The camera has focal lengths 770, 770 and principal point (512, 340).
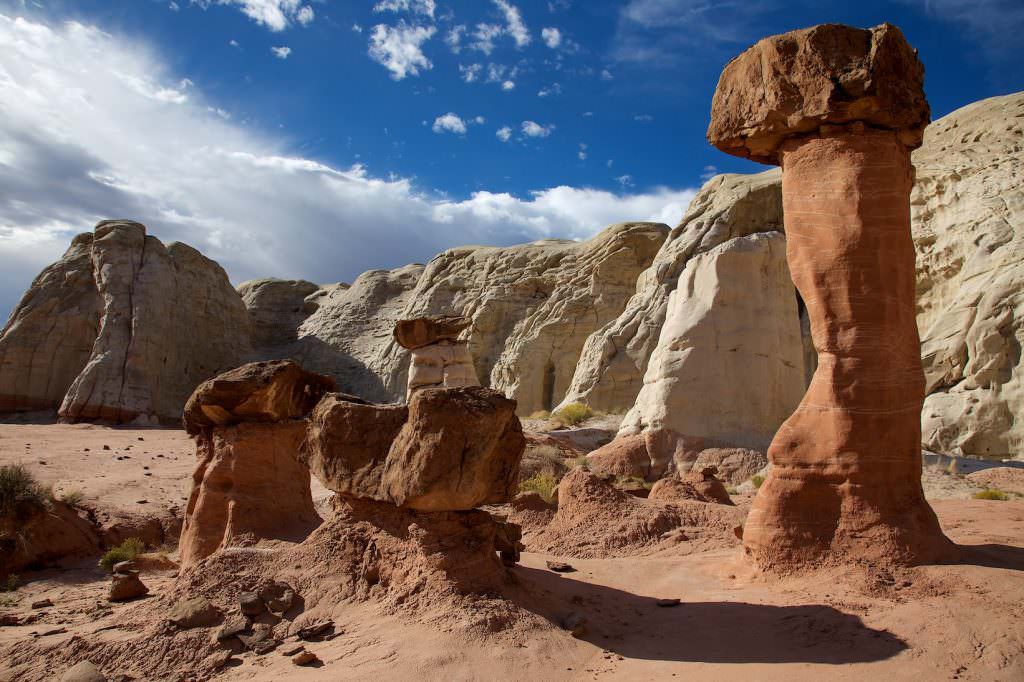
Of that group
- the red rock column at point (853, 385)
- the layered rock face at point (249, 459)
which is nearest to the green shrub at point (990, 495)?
the red rock column at point (853, 385)

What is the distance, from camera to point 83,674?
4828 mm

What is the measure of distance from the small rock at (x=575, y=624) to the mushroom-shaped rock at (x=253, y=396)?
12.6ft

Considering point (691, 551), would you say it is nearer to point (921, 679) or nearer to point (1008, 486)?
point (921, 679)

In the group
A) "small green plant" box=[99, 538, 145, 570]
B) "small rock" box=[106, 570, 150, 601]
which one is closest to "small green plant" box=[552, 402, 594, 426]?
"small green plant" box=[99, 538, 145, 570]

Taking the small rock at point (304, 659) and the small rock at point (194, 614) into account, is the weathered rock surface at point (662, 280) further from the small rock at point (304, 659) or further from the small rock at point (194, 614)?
the small rock at point (304, 659)

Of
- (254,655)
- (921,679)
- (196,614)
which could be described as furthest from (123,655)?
(921,679)

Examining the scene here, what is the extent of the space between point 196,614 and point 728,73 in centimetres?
658

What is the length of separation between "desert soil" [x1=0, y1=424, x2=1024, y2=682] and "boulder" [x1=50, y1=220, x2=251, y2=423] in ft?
56.6

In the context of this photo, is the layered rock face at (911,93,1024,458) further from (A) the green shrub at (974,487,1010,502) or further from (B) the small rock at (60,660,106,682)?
(B) the small rock at (60,660,106,682)

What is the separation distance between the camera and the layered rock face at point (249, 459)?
7660 millimetres

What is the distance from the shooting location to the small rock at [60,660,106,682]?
15.7 feet

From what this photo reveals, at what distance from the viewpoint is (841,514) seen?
6.19 metres

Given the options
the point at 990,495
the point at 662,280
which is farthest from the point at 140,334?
the point at 990,495

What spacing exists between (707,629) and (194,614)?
11.9 ft
